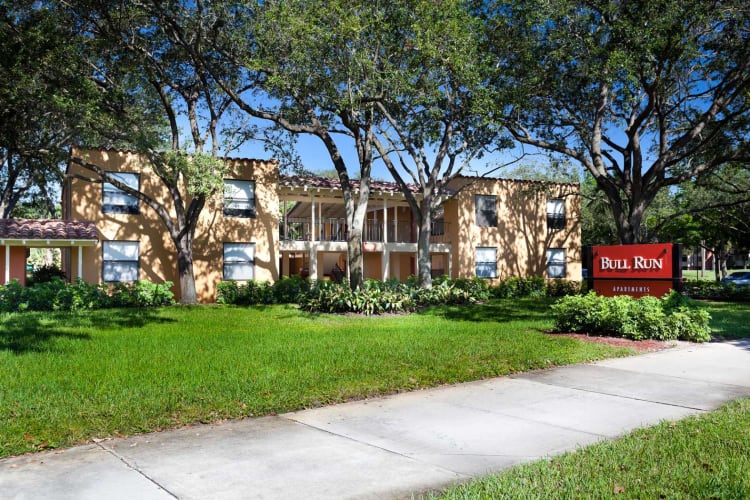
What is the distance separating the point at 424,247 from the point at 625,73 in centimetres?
966

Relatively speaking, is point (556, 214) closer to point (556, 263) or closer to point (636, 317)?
point (556, 263)

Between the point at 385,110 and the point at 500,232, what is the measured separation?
40.1ft

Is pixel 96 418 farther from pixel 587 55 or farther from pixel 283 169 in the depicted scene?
pixel 283 169

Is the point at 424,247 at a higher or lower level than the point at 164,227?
lower

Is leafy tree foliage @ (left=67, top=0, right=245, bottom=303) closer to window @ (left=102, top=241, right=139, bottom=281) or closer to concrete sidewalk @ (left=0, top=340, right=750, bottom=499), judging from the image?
window @ (left=102, top=241, right=139, bottom=281)

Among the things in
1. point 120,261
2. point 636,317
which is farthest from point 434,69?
point 120,261

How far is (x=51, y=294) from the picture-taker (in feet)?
59.8

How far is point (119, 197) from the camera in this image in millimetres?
22531

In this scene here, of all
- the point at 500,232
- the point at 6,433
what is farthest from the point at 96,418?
the point at 500,232

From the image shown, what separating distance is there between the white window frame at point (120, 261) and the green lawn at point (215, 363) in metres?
6.21

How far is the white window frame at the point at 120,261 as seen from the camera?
2223cm

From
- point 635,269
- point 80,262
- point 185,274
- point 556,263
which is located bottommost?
point 185,274

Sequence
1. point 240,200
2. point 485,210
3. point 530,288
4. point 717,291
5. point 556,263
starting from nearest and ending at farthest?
1. point 240,200
2. point 717,291
3. point 530,288
4. point 485,210
5. point 556,263

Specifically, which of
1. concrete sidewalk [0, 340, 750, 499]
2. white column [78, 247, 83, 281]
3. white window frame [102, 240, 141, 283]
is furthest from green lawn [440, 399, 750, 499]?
white window frame [102, 240, 141, 283]
